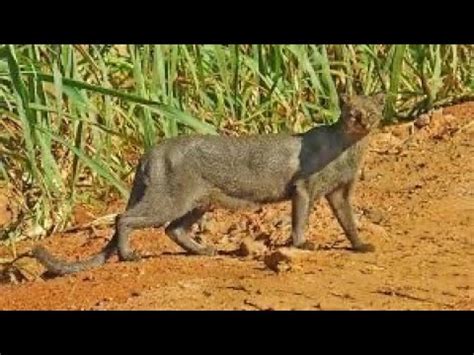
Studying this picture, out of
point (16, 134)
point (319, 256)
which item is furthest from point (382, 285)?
point (16, 134)

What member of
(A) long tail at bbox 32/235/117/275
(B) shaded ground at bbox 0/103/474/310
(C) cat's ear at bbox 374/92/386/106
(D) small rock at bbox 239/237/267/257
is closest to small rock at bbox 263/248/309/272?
(B) shaded ground at bbox 0/103/474/310

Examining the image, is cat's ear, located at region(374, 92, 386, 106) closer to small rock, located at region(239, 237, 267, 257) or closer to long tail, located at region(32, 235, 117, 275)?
small rock, located at region(239, 237, 267, 257)

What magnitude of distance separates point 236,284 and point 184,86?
10.6ft

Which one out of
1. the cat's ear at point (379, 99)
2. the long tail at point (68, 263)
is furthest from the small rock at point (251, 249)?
the cat's ear at point (379, 99)

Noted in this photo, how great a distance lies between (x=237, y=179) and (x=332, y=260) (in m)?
0.73

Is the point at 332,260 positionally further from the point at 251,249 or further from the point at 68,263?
the point at 68,263

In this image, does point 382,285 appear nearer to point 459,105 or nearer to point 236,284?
point 236,284

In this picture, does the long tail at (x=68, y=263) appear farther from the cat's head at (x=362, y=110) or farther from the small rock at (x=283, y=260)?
the cat's head at (x=362, y=110)

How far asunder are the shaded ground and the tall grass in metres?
0.38

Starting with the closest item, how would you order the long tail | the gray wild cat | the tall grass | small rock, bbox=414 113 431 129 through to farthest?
1. the gray wild cat
2. the long tail
3. the tall grass
4. small rock, bbox=414 113 431 129

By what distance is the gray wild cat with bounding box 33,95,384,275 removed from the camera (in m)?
6.37

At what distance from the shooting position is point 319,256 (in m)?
6.10

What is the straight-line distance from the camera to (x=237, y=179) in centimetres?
653

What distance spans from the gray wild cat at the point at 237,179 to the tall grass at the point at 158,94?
22.4 inches
